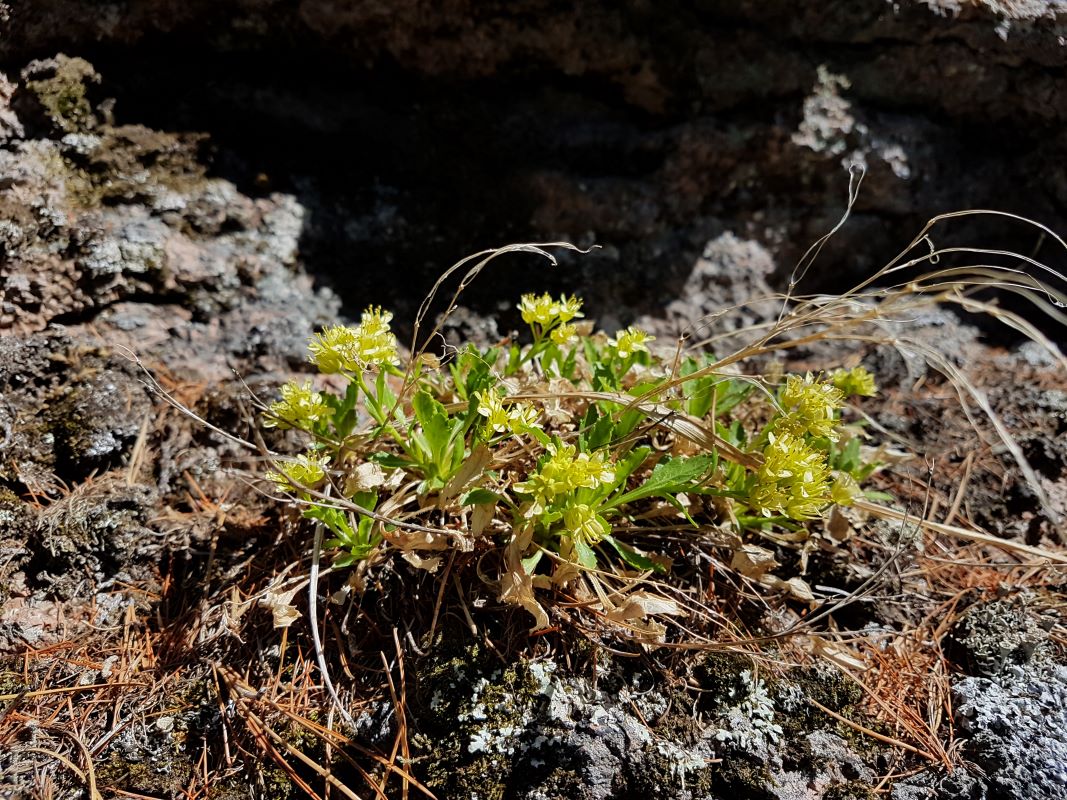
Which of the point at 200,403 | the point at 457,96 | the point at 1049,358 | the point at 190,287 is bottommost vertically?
the point at 200,403

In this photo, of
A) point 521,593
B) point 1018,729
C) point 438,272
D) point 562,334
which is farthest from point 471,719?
point 438,272

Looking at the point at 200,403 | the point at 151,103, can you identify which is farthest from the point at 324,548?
the point at 151,103

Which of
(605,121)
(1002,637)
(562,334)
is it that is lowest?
(1002,637)

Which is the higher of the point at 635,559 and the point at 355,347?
the point at 355,347

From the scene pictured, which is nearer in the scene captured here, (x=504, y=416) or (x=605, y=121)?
(x=504, y=416)

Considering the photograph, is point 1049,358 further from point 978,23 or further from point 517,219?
point 517,219

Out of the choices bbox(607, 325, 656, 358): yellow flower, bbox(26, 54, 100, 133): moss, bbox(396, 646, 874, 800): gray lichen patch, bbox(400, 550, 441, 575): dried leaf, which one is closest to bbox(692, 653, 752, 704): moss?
bbox(396, 646, 874, 800): gray lichen patch

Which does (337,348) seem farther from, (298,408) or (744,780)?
(744,780)
